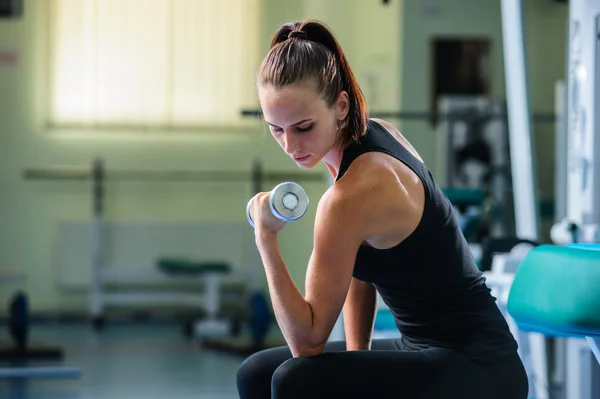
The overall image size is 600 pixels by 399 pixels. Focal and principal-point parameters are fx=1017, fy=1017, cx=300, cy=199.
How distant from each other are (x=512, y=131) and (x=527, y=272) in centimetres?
160

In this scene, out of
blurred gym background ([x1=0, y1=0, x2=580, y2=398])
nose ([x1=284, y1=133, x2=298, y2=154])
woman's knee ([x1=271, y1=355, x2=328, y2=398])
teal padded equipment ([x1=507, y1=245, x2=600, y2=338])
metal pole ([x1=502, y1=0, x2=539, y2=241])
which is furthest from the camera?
blurred gym background ([x1=0, y1=0, x2=580, y2=398])

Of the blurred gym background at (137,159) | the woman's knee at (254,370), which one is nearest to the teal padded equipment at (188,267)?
the blurred gym background at (137,159)

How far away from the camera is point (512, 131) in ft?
11.8

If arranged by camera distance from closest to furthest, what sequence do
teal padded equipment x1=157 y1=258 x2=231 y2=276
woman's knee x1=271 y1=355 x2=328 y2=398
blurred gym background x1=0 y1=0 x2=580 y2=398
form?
woman's knee x1=271 y1=355 x2=328 y2=398 < teal padded equipment x1=157 y1=258 x2=231 y2=276 < blurred gym background x1=0 y1=0 x2=580 y2=398

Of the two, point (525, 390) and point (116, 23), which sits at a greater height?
point (116, 23)

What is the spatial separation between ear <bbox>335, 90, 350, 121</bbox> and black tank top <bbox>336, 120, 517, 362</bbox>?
0.05 metres

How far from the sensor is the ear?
1.64 meters

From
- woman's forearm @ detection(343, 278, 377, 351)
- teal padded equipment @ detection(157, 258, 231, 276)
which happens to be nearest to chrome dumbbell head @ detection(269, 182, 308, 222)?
woman's forearm @ detection(343, 278, 377, 351)

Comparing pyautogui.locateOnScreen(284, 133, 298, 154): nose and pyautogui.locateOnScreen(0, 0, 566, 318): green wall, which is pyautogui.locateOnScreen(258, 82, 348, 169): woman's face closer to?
pyautogui.locateOnScreen(284, 133, 298, 154): nose

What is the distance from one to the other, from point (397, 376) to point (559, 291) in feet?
1.69

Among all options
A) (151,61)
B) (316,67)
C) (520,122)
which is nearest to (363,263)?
(316,67)

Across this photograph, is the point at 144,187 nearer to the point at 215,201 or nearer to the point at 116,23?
the point at 215,201

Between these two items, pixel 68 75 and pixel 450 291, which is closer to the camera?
pixel 450 291

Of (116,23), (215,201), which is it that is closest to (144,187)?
(215,201)
